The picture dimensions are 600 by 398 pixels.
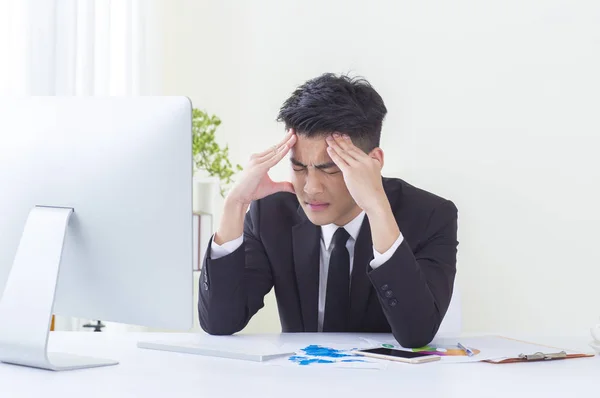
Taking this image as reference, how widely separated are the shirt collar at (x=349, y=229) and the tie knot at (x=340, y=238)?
14 millimetres

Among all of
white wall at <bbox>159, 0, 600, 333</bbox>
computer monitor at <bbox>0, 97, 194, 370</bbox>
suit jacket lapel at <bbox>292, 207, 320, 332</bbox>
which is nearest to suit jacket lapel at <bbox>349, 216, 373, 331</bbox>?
suit jacket lapel at <bbox>292, 207, 320, 332</bbox>

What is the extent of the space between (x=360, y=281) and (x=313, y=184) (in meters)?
0.29

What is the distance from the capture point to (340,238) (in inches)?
80.4

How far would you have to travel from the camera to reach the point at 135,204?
138 centimetres

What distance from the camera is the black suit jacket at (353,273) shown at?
68.2 inches

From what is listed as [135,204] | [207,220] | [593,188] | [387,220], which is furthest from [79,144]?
[593,188]

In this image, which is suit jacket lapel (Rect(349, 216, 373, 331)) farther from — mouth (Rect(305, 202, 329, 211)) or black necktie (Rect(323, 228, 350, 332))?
mouth (Rect(305, 202, 329, 211))

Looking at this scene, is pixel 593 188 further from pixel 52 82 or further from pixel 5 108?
pixel 5 108

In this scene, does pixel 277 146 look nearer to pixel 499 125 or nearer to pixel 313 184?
pixel 313 184

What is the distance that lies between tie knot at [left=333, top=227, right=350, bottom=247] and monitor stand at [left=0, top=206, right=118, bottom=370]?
78cm

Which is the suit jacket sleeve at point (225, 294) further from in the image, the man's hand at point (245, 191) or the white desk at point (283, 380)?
the white desk at point (283, 380)

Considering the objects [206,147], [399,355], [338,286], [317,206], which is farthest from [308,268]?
[206,147]

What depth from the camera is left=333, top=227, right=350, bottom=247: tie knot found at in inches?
80.1

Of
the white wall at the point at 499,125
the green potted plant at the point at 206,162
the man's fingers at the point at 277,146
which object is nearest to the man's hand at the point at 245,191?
the man's fingers at the point at 277,146
